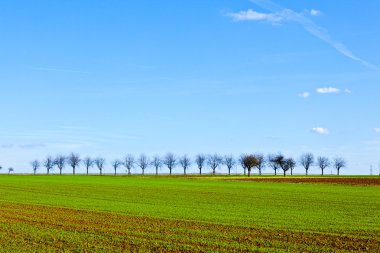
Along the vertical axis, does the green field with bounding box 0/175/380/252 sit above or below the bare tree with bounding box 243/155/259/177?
below

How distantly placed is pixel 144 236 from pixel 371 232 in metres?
10.6

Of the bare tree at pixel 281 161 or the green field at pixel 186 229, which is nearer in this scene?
the green field at pixel 186 229

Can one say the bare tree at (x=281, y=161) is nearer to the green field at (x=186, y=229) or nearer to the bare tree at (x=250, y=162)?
the bare tree at (x=250, y=162)

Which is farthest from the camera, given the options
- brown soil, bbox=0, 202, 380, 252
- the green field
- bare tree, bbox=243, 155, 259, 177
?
bare tree, bbox=243, 155, 259, 177

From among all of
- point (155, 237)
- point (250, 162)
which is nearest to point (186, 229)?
point (155, 237)

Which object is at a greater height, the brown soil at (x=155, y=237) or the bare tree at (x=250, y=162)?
the bare tree at (x=250, y=162)

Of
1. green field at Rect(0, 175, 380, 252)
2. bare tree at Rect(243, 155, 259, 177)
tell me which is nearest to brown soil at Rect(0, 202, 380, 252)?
green field at Rect(0, 175, 380, 252)

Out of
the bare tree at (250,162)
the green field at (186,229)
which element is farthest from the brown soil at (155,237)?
the bare tree at (250,162)

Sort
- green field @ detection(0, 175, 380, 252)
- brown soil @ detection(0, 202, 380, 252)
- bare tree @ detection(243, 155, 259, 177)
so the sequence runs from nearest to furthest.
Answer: brown soil @ detection(0, 202, 380, 252), green field @ detection(0, 175, 380, 252), bare tree @ detection(243, 155, 259, 177)

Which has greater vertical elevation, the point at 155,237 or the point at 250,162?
the point at 250,162

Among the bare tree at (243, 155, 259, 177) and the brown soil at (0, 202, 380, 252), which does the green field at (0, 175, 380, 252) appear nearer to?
the brown soil at (0, 202, 380, 252)

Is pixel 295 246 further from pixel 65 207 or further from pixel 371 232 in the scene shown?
pixel 65 207

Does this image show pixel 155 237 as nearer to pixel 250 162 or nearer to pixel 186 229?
pixel 186 229

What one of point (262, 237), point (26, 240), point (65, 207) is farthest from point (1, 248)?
point (65, 207)
